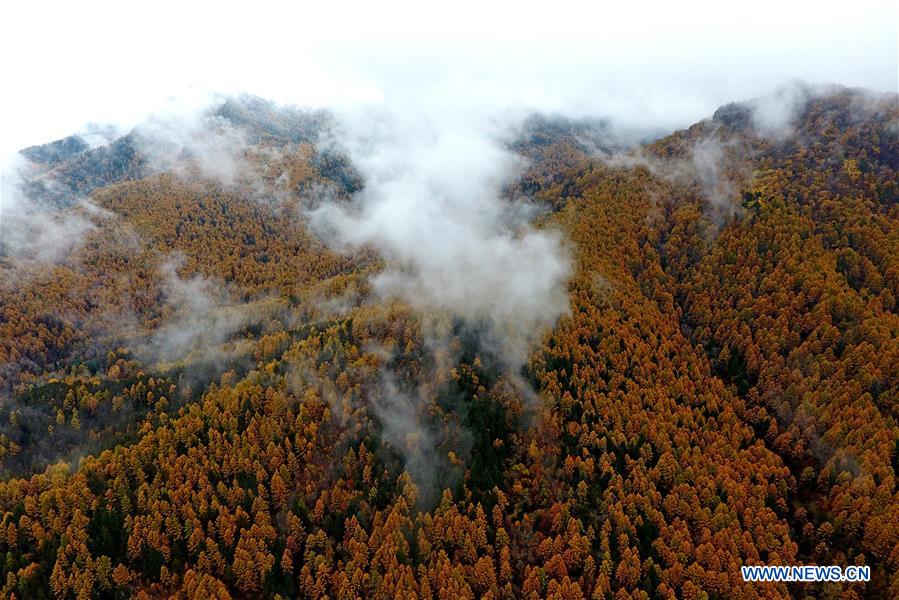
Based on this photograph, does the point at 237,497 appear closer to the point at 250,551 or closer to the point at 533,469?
the point at 250,551

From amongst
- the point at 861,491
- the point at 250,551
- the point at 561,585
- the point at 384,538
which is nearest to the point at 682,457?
the point at 861,491

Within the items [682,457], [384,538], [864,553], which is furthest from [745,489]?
[384,538]

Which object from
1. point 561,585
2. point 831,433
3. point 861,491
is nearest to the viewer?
point 561,585

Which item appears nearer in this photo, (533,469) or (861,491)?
(861,491)

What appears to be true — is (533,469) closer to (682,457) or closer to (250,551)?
(682,457)

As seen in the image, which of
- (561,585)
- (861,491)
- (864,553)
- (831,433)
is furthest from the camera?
(831,433)

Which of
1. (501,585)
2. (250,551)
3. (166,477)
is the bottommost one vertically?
(501,585)

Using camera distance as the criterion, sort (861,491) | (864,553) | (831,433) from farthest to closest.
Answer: (831,433)
(861,491)
(864,553)

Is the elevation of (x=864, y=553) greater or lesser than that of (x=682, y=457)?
lesser

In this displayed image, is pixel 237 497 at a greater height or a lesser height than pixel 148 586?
greater
